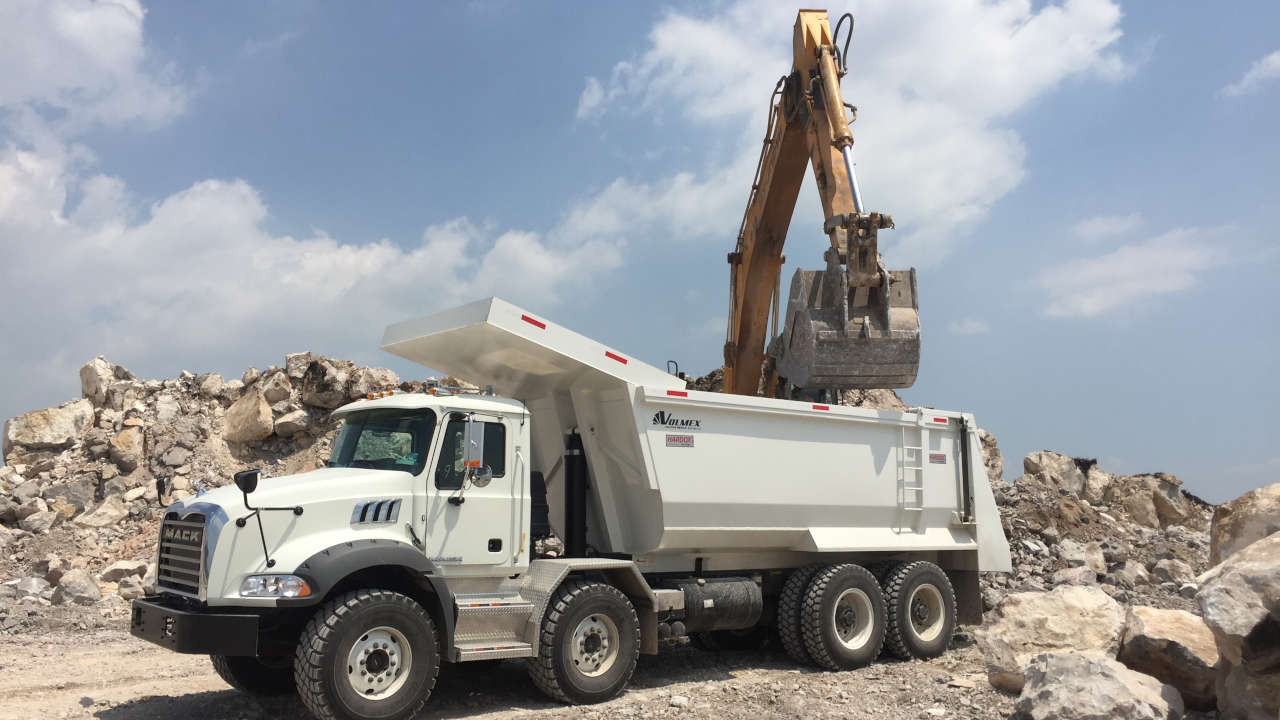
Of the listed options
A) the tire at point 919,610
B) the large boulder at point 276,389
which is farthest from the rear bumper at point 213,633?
the large boulder at point 276,389

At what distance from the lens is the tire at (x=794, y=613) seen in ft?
29.1

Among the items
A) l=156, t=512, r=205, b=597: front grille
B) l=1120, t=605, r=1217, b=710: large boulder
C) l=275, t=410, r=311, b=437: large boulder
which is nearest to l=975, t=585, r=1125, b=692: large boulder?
l=1120, t=605, r=1217, b=710: large boulder

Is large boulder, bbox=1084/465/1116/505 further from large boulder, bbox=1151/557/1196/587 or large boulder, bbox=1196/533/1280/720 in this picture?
large boulder, bbox=1196/533/1280/720

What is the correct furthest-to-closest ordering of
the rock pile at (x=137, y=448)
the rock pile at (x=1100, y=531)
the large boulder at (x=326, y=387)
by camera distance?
1. the large boulder at (x=326, y=387)
2. the rock pile at (x=137, y=448)
3. the rock pile at (x=1100, y=531)

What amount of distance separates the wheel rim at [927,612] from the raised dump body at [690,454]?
43 cm

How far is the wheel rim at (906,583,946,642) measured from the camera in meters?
9.61

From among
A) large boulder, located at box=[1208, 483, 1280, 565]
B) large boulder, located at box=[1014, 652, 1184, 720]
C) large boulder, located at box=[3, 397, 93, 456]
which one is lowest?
large boulder, located at box=[1014, 652, 1184, 720]

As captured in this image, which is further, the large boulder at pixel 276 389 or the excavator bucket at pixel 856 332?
the large boulder at pixel 276 389

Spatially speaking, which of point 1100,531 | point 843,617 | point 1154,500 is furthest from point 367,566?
point 1154,500

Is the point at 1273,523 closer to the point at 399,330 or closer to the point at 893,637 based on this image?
the point at 893,637

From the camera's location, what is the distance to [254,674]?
7.34 meters

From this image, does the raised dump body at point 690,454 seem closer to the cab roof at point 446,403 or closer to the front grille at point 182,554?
the cab roof at point 446,403

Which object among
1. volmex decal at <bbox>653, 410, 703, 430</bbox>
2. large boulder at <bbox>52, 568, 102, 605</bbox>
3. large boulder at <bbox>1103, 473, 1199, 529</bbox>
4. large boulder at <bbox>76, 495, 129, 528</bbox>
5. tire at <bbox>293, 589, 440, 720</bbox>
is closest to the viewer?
tire at <bbox>293, 589, 440, 720</bbox>

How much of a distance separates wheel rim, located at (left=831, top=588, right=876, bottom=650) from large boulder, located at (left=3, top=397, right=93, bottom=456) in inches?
569
